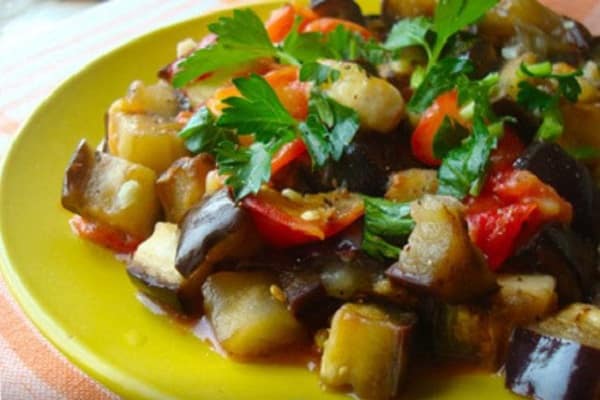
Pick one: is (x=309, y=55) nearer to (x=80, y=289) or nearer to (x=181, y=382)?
(x=80, y=289)

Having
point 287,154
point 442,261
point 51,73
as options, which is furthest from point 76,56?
point 442,261

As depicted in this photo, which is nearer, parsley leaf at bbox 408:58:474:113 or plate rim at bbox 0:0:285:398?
plate rim at bbox 0:0:285:398

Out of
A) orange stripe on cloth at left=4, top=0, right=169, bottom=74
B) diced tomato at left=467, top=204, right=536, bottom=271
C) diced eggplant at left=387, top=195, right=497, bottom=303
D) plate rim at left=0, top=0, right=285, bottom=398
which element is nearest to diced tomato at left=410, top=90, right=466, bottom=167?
diced tomato at left=467, top=204, right=536, bottom=271

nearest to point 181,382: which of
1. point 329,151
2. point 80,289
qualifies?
point 80,289

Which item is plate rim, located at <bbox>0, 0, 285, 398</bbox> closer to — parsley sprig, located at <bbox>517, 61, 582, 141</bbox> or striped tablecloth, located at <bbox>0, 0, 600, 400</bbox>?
striped tablecloth, located at <bbox>0, 0, 600, 400</bbox>

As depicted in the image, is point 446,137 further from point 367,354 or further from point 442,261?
point 367,354

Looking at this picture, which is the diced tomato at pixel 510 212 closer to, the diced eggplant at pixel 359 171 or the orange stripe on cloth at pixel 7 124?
the diced eggplant at pixel 359 171
